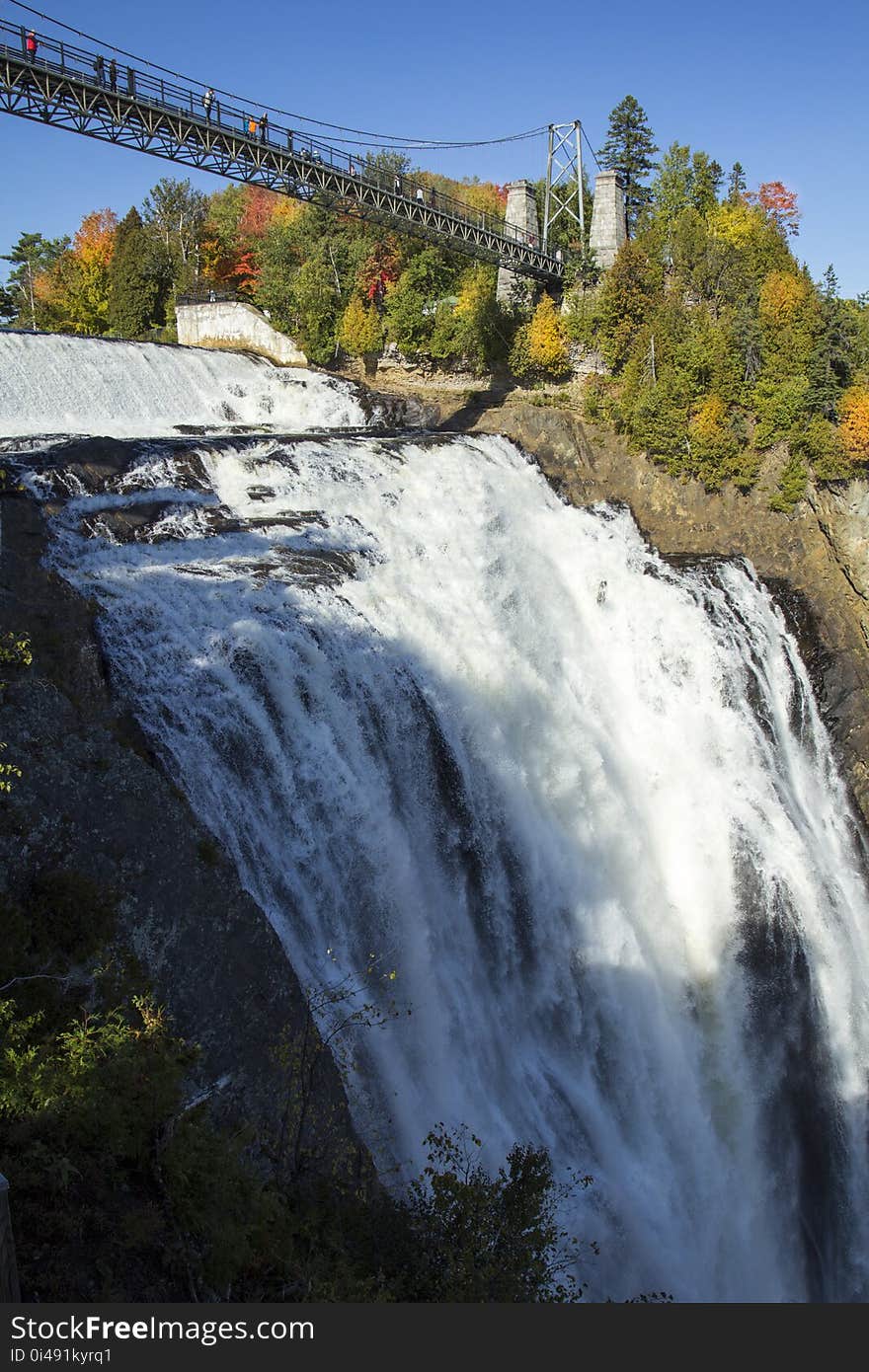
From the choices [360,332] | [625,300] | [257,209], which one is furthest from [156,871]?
[257,209]

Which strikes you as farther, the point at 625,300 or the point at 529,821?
the point at 625,300

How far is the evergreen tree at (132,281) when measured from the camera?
1980 inches

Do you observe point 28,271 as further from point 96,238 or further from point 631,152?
point 631,152

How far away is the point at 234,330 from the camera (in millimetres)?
42000

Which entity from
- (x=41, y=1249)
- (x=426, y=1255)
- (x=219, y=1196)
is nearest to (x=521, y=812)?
(x=426, y=1255)

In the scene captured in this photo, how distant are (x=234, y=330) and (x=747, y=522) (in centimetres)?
2272

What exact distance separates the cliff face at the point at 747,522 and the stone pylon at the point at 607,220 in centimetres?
1048

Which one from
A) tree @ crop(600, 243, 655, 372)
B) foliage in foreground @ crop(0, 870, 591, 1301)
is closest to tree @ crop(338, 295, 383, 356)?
tree @ crop(600, 243, 655, 372)

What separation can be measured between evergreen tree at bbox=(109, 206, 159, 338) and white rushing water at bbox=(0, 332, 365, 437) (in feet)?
64.7

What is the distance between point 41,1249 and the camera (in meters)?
7.79

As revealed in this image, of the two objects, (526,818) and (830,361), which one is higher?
(830,361)

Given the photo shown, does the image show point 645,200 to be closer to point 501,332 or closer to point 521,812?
point 501,332

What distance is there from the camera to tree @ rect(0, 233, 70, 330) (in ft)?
201

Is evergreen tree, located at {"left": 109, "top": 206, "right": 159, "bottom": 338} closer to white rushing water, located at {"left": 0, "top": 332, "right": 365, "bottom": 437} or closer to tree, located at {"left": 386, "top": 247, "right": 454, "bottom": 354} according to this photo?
tree, located at {"left": 386, "top": 247, "right": 454, "bottom": 354}
